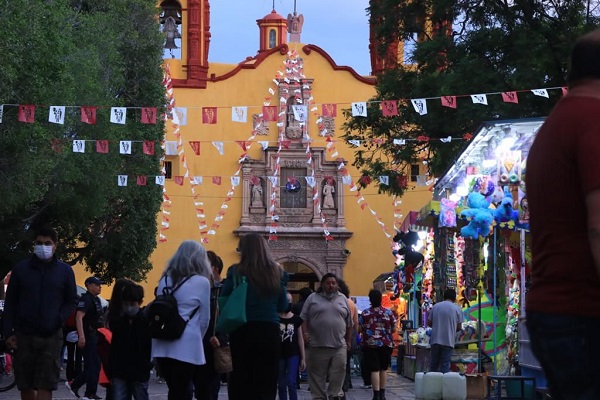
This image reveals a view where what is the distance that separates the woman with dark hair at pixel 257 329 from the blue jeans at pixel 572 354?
195 inches

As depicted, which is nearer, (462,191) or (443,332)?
(443,332)

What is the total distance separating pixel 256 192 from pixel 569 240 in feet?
146

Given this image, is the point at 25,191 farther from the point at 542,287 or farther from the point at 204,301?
the point at 542,287

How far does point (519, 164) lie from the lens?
16953mm

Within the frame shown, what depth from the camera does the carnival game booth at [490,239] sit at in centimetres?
1686

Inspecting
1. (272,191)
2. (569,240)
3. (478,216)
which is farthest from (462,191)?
(272,191)

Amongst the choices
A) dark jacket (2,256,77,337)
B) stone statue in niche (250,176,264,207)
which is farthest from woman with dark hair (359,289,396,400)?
stone statue in niche (250,176,264,207)

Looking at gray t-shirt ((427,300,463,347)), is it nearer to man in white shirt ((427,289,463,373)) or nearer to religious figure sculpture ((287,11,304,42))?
man in white shirt ((427,289,463,373))

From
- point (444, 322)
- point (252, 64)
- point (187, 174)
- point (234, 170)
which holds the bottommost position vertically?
point (444, 322)

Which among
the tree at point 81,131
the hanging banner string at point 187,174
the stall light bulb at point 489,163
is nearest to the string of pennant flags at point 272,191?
the hanging banner string at point 187,174

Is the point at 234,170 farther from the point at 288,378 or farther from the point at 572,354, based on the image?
the point at 572,354

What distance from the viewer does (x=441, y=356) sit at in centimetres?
Answer: 1812

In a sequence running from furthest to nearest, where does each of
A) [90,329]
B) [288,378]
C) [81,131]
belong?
[81,131] < [90,329] < [288,378]

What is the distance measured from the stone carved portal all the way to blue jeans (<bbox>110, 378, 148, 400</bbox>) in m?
37.8
